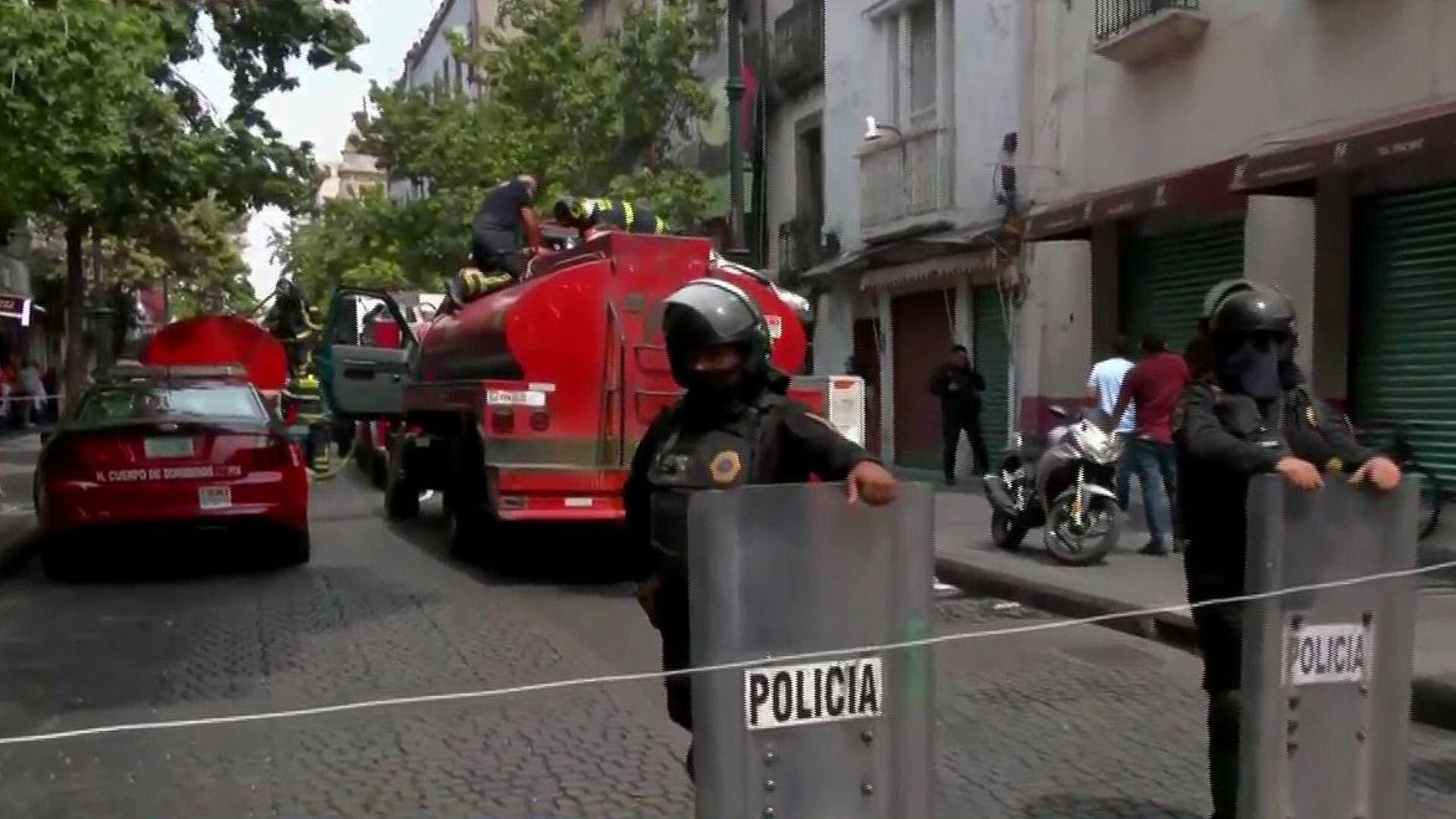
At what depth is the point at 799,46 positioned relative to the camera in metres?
23.5

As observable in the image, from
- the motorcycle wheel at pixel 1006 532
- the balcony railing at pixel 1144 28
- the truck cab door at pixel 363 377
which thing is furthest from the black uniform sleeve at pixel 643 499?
the balcony railing at pixel 1144 28

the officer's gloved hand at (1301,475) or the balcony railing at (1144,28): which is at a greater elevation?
the balcony railing at (1144,28)

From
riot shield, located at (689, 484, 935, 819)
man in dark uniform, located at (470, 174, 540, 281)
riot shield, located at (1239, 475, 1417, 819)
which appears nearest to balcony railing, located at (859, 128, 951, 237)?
man in dark uniform, located at (470, 174, 540, 281)

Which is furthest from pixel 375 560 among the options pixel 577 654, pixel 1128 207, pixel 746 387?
pixel 746 387

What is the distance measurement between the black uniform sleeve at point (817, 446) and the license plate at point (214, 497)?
25.0ft

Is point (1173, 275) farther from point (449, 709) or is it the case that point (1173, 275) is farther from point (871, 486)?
point (871, 486)

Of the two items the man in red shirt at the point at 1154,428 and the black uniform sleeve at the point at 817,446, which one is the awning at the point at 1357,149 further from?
the black uniform sleeve at the point at 817,446

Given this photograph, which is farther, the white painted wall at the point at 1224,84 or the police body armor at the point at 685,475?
the white painted wall at the point at 1224,84


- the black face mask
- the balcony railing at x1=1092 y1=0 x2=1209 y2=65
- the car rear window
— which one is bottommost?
the car rear window

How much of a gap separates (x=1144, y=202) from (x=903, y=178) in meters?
6.17

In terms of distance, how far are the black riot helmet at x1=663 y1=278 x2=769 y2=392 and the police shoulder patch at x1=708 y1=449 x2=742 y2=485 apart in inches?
6.9

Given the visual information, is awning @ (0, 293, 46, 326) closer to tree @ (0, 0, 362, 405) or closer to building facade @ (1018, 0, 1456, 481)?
tree @ (0, 0, 362, 405)

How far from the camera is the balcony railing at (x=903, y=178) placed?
60.8 ft

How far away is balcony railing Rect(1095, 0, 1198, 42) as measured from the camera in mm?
14000
